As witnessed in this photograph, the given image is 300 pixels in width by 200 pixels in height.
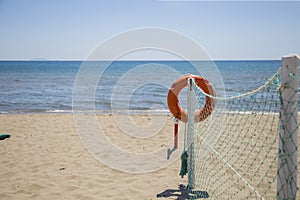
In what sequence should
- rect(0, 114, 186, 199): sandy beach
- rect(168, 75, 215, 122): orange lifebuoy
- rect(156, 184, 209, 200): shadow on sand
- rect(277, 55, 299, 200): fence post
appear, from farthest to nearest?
rect(168, 75, 215, 122): orange lifebuoy < rect(0, 114, 186, 199): sandy beach < rect(156, 184, 209, 200): shadow on sand < rect(277, 55, 299, 200): fence post

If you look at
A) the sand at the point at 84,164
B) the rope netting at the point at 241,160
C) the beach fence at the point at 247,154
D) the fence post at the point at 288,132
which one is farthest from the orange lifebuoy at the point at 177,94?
the fence post at the point at 288,132

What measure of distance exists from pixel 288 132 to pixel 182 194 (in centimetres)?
221

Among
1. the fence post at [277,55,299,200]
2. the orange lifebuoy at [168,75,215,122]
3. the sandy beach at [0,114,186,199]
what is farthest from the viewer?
the orange lifebuoy at [168,75,215,122]

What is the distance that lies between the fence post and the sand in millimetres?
2017

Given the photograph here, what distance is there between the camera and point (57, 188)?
149 inches

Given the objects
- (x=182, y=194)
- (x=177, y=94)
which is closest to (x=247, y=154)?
(x=177, y=94)

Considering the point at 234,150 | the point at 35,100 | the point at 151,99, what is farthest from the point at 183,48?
the point at 35,100

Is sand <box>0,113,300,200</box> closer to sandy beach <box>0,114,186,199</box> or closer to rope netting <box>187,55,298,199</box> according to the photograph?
sandy beach <box>0,114,186,199</box>

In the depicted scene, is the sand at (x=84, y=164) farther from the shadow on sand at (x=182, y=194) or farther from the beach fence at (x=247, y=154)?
the beach fence at (x=247, y=154)

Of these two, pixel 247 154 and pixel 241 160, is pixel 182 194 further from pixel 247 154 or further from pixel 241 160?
pixel 247 154

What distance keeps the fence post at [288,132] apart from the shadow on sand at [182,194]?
6.14 feet

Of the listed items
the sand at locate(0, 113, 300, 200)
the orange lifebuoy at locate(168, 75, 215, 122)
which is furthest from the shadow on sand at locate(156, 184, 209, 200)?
the orange lifebuoy at locate(168, 75, 215, 122)

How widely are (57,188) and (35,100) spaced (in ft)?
38.1

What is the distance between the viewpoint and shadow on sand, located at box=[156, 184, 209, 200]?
3506mm
